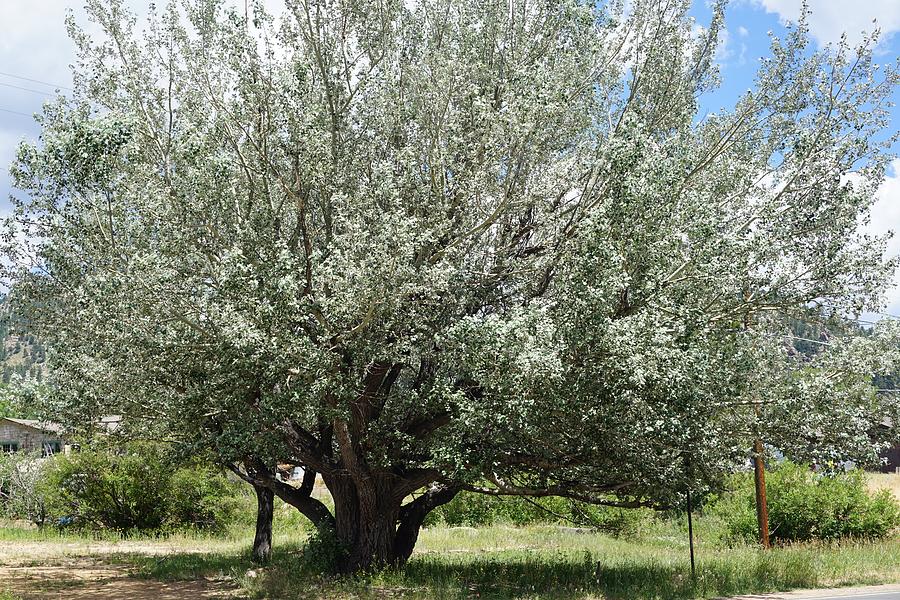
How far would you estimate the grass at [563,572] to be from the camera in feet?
49.1

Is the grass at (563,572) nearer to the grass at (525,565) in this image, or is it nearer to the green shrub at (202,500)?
the grass at (525,565)

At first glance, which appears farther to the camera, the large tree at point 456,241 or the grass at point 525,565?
the grass at point 525,565

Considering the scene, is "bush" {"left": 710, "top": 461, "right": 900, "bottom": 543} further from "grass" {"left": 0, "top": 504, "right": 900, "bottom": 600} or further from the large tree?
the large tree

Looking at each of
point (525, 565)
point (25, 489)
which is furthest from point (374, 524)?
point (25, 489)

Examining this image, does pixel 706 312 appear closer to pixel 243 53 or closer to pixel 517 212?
pixel 517 212

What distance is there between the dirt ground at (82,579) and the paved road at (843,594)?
10057mm

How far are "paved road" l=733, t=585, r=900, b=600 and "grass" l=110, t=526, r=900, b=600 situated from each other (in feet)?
2.01

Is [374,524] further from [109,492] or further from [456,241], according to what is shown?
[109,492]

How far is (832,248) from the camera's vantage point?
12969mm

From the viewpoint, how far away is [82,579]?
1761cm

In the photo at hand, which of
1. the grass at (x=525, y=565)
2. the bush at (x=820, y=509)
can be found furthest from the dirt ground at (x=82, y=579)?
the bush at (x=820, y=509)

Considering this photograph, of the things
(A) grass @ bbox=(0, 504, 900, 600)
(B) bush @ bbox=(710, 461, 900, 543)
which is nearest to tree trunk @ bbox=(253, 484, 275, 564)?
(A) grass @ bbox=(0, 504, 900, 600)

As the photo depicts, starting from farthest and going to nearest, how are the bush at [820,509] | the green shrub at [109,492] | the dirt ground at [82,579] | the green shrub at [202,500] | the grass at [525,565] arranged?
the green shrub at [202,500] < the green shrub at [109,492] < the bush at [820,509] < the dirt ground at [82,579] < the grass at [525,565]

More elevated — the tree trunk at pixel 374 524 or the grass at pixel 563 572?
the tree trunk at pixel 374 524
